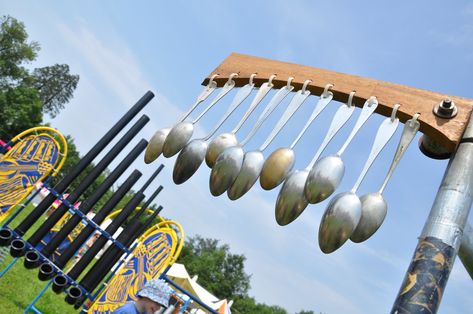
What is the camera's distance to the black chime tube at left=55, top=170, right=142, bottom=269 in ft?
21.4

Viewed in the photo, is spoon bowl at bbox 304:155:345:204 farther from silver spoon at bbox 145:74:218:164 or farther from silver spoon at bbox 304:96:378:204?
silver spoon at bbox 145:74:218:164

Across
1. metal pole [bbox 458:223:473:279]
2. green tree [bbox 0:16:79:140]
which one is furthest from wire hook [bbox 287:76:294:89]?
green tree [bbox 0:16:79:140]

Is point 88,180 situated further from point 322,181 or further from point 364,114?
point 322,181

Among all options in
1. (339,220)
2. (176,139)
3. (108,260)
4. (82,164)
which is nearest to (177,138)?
(176,139)

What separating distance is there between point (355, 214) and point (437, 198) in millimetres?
293

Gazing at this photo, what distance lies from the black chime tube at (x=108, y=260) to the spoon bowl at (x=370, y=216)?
5.96 metres

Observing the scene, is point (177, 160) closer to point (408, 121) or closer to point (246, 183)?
point (246, 183)

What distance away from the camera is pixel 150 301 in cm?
353

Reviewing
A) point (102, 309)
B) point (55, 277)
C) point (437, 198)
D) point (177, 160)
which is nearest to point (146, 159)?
point (177, 160)

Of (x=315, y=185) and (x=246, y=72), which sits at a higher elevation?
(x=246, y=72)

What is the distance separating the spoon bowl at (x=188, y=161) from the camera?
7.63 ft

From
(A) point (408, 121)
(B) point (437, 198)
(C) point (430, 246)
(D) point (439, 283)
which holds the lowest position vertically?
(D) point (439, 283)

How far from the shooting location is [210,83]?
108 inches

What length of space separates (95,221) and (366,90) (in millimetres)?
5724
